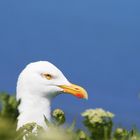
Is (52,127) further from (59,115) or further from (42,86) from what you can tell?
(42,86)

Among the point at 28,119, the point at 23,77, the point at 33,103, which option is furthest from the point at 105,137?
the point at 23,77

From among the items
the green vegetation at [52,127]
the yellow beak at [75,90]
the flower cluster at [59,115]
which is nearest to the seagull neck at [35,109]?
the yellow beak at [75,90]

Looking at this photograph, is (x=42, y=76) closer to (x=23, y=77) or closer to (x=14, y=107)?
(x=23, y=77)

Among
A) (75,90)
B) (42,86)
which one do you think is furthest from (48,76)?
(75,90)

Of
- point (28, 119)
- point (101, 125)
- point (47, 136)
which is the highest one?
point (28, 119)

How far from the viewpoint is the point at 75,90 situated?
32.8 ft

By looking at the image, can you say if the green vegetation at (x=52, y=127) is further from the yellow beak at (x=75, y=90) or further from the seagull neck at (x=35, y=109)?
the yellow beak at (x=75, y=90)

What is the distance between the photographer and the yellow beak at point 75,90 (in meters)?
9.61

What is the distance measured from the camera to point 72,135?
5.36 feet

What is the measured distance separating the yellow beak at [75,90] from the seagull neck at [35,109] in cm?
54

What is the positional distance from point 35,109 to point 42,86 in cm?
162

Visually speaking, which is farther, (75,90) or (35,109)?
(75,90)

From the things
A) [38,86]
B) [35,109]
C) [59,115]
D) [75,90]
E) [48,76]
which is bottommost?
[59,115]

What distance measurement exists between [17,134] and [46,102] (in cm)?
810
